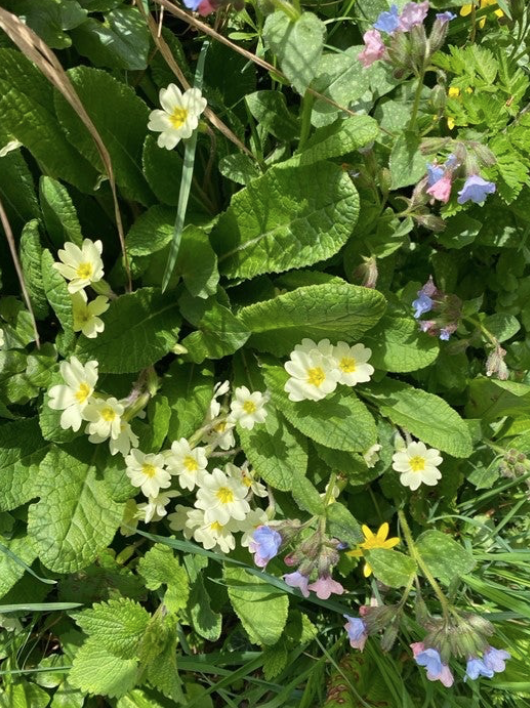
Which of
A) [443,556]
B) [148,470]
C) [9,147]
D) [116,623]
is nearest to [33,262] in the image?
[9,147]

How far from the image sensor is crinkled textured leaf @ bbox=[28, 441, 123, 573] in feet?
6.82

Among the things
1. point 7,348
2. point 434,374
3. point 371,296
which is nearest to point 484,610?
point 434,374

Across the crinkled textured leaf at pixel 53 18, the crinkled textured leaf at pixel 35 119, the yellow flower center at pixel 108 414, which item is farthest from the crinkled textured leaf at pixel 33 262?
the crinkled textured leaf at pixel 53 18

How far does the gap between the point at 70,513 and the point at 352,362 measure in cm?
103

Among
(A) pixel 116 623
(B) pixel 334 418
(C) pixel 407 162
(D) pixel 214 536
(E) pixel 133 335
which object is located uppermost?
(C) pixel 407 162

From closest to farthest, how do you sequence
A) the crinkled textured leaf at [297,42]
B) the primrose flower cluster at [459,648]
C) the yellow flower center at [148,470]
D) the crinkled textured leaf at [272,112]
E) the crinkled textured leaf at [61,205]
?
1. the crinkled textured leaf at [297,42]
2. the primrose flower cluster at [459,648]
3. the crinkled textured leaf at [61,205]
4. the yellow flower center at [148,470]
5. the crinkled textured leaf at [272,112]

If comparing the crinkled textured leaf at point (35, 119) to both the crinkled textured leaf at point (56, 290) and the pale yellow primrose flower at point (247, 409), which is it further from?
the pale yellow primrose flower at point (247, 409)

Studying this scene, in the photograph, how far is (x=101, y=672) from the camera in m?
2.21

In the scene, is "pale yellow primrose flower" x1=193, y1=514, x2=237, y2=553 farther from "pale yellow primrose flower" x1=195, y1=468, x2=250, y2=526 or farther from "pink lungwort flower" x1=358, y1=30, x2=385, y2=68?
"pink lungwort flower" x1=358, y1=30, x2=385, y2=68

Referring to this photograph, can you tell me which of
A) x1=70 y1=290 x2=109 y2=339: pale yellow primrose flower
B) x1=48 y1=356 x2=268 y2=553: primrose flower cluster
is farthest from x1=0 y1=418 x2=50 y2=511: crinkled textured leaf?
x1=70 y1=290 x2=109 y2=339: pale yellow primrose flower

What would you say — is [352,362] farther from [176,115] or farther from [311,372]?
[176,115]

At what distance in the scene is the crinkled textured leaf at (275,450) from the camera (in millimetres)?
Result: 2119

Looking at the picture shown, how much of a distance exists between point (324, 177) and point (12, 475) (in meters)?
1.41

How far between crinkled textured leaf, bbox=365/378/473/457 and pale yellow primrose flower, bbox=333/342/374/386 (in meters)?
0.22
